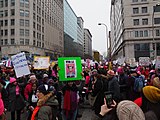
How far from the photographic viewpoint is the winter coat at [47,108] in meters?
3.95

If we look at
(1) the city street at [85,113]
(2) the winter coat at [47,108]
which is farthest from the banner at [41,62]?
(2) the winter coat at [47,108]

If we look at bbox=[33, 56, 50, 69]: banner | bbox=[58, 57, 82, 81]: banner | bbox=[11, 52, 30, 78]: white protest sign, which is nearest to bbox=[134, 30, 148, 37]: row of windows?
bbox=[33, 56, 50, 69]: banner

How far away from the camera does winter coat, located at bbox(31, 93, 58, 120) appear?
3951 mm

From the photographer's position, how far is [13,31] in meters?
67.9

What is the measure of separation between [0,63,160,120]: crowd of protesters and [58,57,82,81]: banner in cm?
23

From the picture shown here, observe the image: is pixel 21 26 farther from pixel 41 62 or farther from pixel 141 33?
Answer: pixel 41 62

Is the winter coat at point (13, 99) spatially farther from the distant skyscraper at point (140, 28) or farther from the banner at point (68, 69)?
the distant skyscraper at point (140, 28)

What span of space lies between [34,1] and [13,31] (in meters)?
11.3

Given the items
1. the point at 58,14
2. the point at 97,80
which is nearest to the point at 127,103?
the point at 97,80

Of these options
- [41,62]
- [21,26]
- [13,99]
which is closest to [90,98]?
[13,99]

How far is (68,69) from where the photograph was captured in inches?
291

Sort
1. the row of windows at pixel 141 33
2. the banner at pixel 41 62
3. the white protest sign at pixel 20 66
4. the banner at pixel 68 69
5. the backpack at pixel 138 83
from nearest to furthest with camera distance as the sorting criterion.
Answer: the banner at pixel 68 69, the white protest sign at pixel 20 66, the backpack at pixel 138 83, the banner at pixel 41 62, the row of windows at pixel 141 33

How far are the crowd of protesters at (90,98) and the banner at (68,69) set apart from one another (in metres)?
0.23

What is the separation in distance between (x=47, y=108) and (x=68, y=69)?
3.41 m
